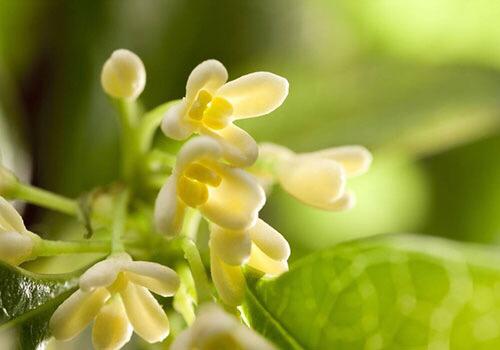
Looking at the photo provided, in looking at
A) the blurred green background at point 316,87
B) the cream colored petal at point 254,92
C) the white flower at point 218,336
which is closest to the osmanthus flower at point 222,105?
the cream colored petal at point 254,92

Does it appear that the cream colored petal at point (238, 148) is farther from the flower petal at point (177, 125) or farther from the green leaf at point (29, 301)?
the green leaf at point (29, 301)

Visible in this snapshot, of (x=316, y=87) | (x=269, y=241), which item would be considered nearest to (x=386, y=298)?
(x=269, y=241)

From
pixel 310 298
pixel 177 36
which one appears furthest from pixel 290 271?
pixel 177 36

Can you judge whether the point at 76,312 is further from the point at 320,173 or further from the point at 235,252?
the point at 320,173

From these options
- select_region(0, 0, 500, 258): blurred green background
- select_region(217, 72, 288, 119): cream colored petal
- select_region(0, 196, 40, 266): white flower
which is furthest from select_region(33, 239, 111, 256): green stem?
select_region(0, 0, 500, 258): blurred green background

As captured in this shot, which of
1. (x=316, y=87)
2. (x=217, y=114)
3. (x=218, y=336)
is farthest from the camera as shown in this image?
(x=316, y=87)
